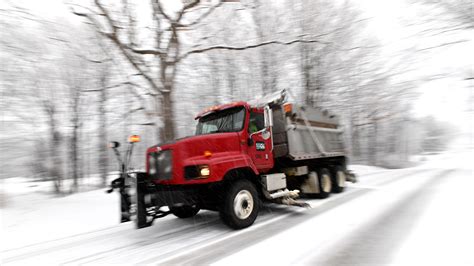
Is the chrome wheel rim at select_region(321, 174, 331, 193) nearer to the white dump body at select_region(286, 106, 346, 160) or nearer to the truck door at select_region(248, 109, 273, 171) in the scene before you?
the white dump body at select_region(286, 106, 346, 160)

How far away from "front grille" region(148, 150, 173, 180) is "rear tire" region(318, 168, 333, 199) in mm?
5129

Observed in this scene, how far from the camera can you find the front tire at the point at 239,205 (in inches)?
207

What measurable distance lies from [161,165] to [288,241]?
2759 mm

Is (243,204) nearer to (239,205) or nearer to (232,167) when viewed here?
(239,205)

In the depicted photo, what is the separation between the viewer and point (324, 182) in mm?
8688

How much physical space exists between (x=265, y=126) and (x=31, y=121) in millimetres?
10498

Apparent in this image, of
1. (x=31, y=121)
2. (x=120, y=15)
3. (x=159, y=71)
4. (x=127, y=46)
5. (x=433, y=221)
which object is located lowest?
(x=433, y=221)

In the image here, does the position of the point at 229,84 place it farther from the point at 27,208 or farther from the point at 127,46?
the point at 27,208

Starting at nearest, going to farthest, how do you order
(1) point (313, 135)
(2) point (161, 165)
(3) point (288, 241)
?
1. (3) point (288, 241)
2. (2) point (161, 165)
3. (1) point (313, 135)

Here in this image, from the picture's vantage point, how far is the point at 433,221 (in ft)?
17.1

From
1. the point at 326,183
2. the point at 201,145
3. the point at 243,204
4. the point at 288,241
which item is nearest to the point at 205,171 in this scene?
the point at 201,145

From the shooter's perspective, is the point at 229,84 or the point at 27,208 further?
the point at 229,84

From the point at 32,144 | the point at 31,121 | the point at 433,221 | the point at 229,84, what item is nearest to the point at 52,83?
the point at 31,121

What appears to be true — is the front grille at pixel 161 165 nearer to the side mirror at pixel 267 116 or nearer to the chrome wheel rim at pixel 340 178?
the side mirror at pixel 267 116
